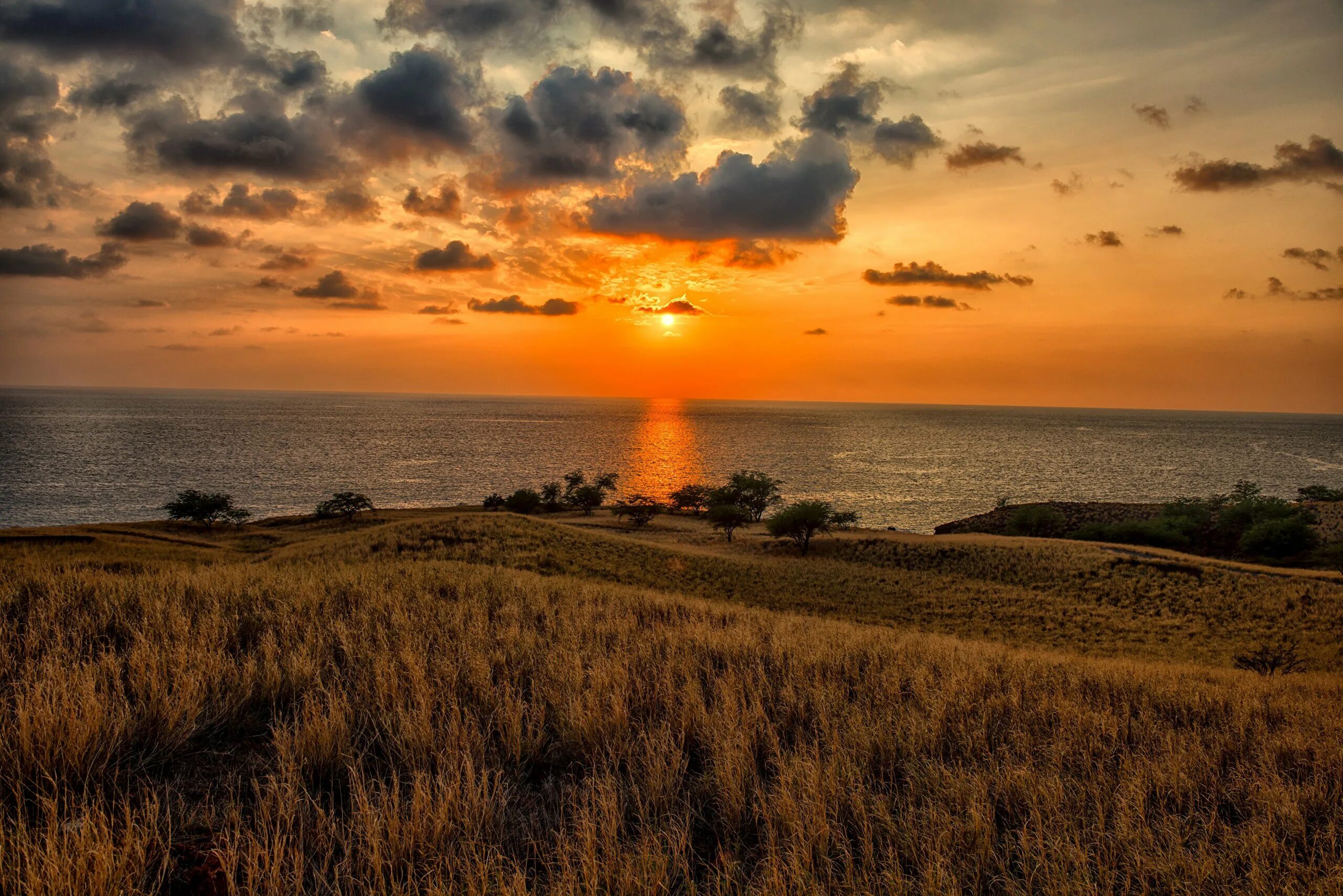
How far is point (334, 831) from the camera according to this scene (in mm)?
3682

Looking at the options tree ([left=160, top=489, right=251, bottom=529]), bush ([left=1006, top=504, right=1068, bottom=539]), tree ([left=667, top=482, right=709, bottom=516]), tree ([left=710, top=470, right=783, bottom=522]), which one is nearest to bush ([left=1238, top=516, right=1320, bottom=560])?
bush ([left=1006, top=504, right=1068, bottom=539])

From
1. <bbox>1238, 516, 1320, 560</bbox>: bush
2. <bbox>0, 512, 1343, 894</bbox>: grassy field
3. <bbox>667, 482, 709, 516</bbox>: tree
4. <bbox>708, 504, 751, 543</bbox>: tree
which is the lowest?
<bbox>667, 482, 709, 516</bbox>: tree

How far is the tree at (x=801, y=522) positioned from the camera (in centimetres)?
5494

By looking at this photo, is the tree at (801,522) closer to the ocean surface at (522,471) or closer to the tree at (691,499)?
the ocean surface at (522,471)

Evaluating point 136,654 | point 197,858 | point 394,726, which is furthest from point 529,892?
point 136,654

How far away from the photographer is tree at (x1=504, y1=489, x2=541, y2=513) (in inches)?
3307

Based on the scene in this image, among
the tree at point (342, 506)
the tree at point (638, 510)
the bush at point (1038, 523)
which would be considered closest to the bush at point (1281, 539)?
the bush at point (1038, 523)

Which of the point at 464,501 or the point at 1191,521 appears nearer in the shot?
the point at 1191,521

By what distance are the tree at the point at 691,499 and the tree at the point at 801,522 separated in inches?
1479

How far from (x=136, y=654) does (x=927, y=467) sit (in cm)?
15570

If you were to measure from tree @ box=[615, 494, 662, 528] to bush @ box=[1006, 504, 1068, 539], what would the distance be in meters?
43.0

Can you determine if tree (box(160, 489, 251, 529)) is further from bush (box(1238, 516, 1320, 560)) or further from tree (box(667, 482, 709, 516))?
bush (box(1238, 516, 1320, 560))

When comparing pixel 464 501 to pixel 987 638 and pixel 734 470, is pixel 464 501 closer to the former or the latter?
pixel 734 470

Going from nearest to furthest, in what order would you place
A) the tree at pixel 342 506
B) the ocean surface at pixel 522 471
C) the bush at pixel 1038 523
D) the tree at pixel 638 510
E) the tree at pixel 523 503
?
1. the bush at pixel 1038 523
2. the tree at pixel 342 506
3. the tree at pixel 638 510
4. the tree at pixel 523 503
5. the ocean surface at pixel 522 471
